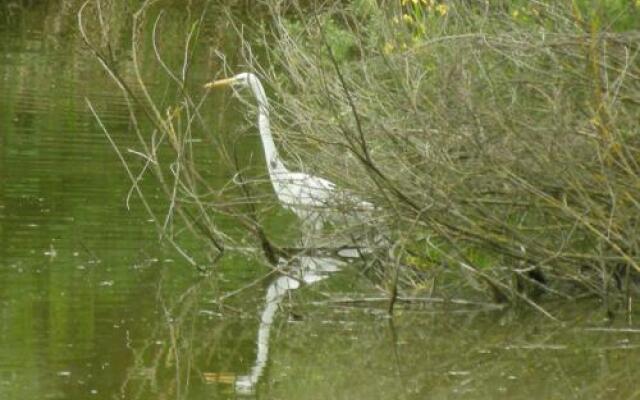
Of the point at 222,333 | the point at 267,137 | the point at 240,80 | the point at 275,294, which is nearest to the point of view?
the point at 222,333

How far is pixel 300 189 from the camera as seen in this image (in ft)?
33.4

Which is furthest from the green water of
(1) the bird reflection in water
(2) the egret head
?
(2) the egret head

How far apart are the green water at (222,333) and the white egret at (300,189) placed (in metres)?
0.44

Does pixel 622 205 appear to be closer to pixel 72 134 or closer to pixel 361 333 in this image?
pixel 361 333

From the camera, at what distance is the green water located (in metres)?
7.63

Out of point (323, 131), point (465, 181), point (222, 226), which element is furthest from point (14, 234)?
point (465, 181)

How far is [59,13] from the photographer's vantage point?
89.4ft

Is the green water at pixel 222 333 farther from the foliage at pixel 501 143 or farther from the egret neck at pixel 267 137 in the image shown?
the egret neck at pixel 267 137

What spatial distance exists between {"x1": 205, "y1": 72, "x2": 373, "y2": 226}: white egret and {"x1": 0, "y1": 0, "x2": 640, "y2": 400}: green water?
44 centimetres

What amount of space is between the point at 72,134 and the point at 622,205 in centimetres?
744

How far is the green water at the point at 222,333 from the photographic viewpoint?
7.63m

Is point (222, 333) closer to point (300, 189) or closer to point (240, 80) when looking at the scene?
point (300, 189)

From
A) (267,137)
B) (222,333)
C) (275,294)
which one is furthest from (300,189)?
(222,333)

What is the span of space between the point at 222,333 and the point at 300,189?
5.51ft
